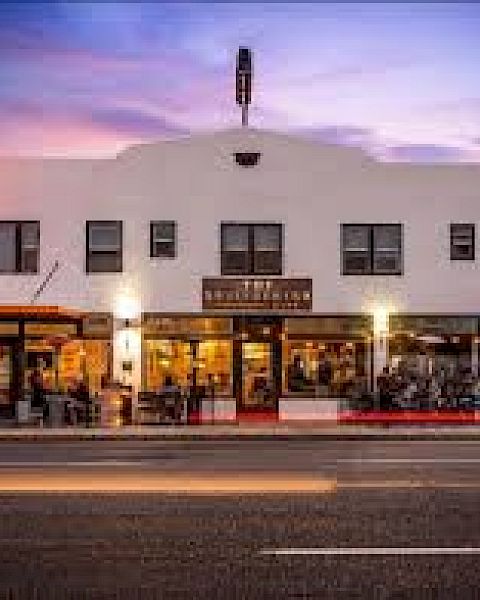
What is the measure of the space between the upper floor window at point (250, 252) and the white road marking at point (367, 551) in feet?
86.3

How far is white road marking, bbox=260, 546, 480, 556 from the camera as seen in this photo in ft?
37.4

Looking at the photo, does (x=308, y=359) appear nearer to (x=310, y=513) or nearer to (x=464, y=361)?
(x=464, y=361)

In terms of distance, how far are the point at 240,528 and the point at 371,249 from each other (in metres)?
25.5

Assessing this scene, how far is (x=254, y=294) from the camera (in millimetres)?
37562

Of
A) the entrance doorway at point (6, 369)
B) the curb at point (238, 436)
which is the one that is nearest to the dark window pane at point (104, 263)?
the entrance doorway at point (6, 369)

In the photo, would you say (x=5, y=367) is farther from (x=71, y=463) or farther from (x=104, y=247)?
(x=71, y=463)

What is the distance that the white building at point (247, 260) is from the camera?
37.6m


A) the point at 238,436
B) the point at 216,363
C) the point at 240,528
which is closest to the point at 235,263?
the point at 216,363

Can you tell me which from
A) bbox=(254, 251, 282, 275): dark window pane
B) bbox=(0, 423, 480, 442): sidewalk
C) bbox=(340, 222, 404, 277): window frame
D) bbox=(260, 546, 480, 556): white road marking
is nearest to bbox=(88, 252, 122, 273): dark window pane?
bbox=(254, 251, 282, 275): dark window pane

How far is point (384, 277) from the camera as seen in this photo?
3797 cm

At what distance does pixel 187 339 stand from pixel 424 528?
25.0 m

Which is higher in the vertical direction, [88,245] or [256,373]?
[88,245]

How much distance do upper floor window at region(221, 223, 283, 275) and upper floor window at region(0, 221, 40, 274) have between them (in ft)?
15.9

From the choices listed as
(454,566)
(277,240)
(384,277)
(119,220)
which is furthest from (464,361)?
(454,566)
